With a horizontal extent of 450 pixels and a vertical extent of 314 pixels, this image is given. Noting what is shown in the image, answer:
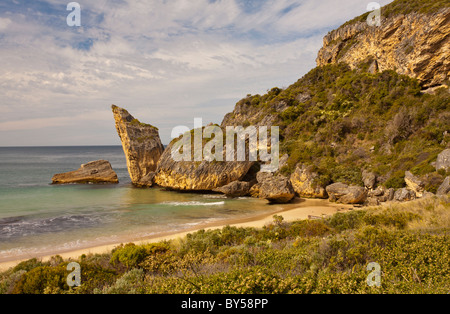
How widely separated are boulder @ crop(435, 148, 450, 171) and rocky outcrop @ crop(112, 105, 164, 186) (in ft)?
113

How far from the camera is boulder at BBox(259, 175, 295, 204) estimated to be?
2500 cm

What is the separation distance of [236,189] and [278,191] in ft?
19.0

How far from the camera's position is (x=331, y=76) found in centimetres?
4875

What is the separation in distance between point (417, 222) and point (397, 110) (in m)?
25.7

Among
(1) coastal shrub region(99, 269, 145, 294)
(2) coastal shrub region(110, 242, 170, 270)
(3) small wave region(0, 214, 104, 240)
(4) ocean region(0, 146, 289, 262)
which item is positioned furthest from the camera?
(3) small wave region(0, 214, 104, 240)

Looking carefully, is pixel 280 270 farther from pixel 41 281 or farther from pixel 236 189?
pixel 236 189

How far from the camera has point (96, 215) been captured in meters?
21.2

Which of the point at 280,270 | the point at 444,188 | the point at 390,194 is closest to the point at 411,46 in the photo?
the point at 390,194

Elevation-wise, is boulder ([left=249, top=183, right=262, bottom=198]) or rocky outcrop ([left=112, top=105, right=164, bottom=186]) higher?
Result: rocky outcrop ([left=112, top=105, right=164, bottom=186])

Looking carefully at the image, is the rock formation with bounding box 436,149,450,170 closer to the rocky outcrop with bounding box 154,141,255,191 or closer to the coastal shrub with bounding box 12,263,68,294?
the rocky outcrop with bounding box 154,141,255,191

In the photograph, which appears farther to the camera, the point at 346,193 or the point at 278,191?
the point at 278,191

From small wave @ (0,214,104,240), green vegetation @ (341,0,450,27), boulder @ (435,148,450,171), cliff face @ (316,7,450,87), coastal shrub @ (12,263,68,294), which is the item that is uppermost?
green vegetation @ (341,0,450,27)

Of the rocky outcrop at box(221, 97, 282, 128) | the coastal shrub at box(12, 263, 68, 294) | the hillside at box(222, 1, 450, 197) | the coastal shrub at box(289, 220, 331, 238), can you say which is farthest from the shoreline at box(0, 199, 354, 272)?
the rocky outcrop at box(221, 97, 282, 128)
